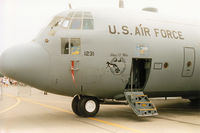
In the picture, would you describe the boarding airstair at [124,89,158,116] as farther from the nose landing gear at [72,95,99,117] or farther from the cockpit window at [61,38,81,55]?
the cockpit window at [61,38,81,55]

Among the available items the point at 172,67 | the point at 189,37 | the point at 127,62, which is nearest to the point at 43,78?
the point at 127,62

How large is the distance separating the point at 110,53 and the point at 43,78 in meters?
2.92

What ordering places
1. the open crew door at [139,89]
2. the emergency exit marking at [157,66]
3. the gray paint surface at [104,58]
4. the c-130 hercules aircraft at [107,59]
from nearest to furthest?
the gray paint surface at [104,58] < the c-130 hercules aircraft at [107,59] < the open crew door at [139,89] < the emergency exit marking at [157,66]

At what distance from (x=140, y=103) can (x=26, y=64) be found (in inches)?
192

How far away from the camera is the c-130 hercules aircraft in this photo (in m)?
9.99

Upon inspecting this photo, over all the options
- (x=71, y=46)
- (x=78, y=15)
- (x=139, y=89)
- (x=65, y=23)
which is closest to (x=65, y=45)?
(x=71, y=46)

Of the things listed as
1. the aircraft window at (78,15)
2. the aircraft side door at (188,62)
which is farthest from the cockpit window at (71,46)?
the aircraft side door at (188,62)

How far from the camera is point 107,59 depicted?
420 inches

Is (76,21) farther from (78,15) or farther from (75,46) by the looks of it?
(75,46)

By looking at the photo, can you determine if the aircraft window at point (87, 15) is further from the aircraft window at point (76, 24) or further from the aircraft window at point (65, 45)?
the aircraft window at point (65, 45)

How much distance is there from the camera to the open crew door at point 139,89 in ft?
34.5

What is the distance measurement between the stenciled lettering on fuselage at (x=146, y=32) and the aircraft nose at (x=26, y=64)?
3.13m

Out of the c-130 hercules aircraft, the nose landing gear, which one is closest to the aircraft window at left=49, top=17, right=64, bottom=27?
the c-130 hercules aircraft

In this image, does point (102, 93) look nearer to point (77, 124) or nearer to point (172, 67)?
point (77, 124)
